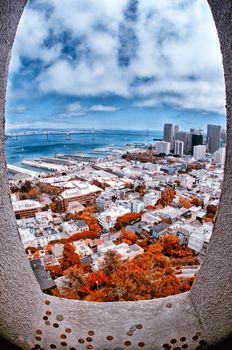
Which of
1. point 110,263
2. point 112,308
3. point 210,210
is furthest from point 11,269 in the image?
point 210,210

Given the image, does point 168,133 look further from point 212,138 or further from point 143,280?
point 143,280

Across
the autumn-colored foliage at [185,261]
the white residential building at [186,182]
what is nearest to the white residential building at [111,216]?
the autumn-colored foliage at [185,261]

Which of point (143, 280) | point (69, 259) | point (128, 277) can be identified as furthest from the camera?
point (69, 259)

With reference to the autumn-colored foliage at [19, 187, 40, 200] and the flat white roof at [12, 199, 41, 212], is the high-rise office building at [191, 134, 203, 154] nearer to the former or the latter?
the autumn-colored foliage at [19, 187, 40, 200]

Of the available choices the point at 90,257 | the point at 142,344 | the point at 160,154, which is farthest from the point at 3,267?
the point at 160,154

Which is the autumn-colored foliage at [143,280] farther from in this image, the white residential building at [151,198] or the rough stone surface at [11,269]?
the white residential building at [151,198]

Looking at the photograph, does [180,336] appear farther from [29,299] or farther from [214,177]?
[214,177]
